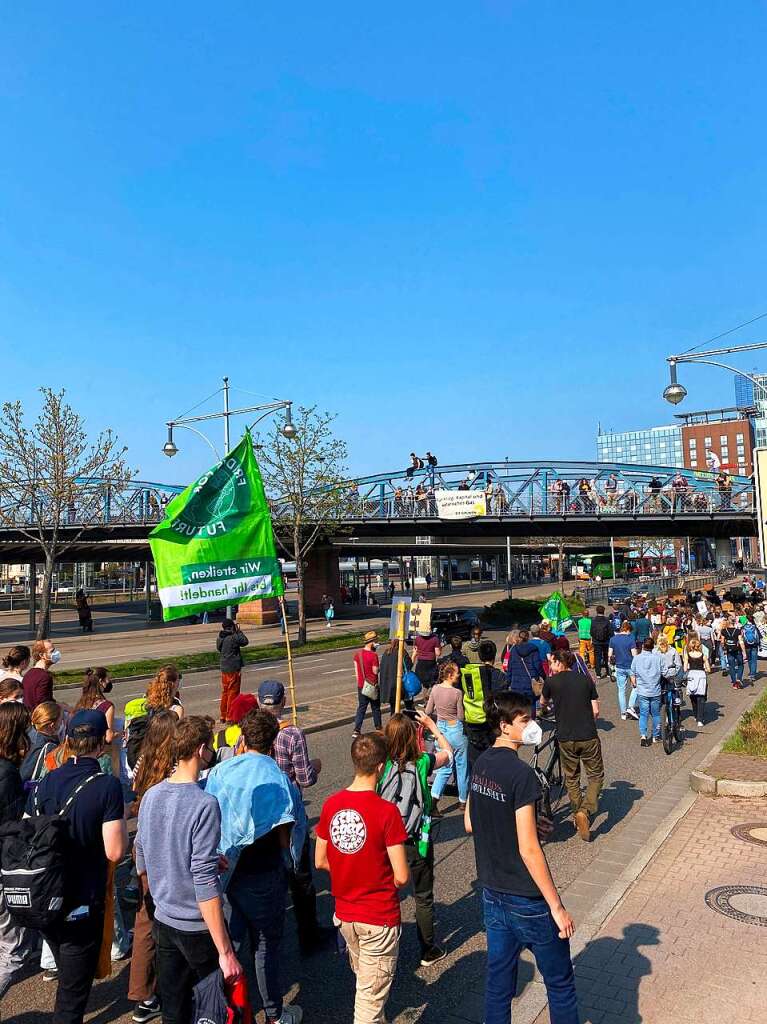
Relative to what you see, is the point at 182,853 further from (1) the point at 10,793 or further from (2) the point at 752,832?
(2) the point at 752,832

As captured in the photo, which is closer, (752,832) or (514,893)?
(514,893)

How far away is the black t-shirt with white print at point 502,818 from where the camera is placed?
4070mm

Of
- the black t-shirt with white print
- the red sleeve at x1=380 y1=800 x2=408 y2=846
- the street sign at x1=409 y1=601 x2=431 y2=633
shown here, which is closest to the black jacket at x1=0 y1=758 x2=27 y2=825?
the red sleeve at x1=380 y1=800 x2=408 y2=846

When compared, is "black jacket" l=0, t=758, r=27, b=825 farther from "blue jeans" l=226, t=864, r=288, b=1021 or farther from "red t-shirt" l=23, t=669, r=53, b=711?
"red t-shirt" l=23, t=669, r=53, b=711

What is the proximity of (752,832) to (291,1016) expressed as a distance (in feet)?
18.3

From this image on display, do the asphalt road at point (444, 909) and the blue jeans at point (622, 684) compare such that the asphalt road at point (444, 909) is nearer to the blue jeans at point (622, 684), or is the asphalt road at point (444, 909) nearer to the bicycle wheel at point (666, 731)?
the bicycle wheel at point (666, 731)

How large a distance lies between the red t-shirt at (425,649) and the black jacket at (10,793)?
374 inches

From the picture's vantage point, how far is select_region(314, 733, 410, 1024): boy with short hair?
12.9 feet

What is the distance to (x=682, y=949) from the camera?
5.51 metres

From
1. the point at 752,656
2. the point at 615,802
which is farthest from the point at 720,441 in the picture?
the point at 615,802

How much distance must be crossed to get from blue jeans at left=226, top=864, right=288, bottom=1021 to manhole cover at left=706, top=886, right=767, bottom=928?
3716mm

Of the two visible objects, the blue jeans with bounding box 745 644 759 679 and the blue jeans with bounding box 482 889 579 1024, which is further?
the blue jeans with bounding box 745 644 759 679

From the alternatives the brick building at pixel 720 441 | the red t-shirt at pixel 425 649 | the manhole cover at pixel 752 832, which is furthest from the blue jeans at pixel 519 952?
the brick building at pixel 720 441

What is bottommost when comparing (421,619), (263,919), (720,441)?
(263,919)
